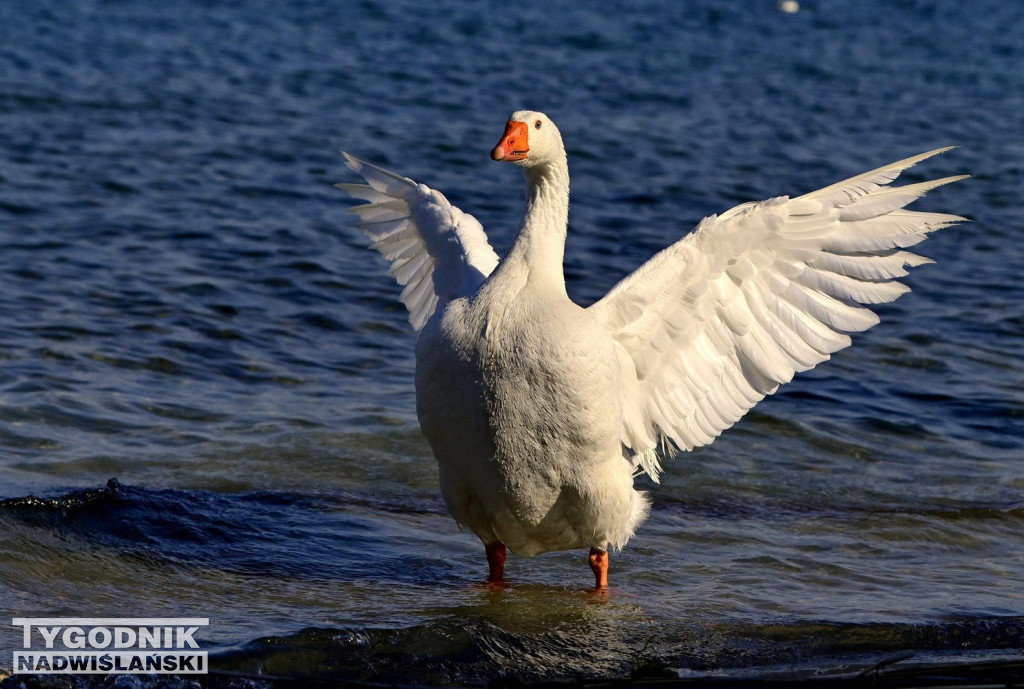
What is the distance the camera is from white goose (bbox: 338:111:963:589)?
6.08 metres

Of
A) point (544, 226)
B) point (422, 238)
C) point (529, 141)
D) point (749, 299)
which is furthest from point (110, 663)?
point (749, 299)

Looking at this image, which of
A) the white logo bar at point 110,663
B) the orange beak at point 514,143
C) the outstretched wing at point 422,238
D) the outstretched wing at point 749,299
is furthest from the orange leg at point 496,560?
the orange beak at point 514,143

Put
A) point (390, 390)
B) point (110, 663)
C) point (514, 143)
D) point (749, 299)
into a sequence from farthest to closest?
1. point (390, 390)
2. point (749, 299)
3. point (514, 143)
4. point (110, 663)

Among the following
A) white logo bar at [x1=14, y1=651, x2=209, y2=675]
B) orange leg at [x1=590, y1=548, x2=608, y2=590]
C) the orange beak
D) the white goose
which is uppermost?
the orange beak

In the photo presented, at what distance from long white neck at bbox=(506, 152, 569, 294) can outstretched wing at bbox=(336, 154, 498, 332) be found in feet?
1.57

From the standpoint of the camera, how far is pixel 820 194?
257 inches

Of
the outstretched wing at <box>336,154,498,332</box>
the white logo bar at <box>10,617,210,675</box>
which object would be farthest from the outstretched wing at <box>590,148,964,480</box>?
the white logo bar at <box>10,617,210,675</box>

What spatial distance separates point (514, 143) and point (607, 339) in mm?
1066

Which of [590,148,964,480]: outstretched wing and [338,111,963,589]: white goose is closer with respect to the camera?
[338,111,963,589]: white goose

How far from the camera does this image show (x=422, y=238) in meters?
7.69

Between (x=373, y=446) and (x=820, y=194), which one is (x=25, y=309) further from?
(x=820, y=194)

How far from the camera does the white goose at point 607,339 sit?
19.9 ft

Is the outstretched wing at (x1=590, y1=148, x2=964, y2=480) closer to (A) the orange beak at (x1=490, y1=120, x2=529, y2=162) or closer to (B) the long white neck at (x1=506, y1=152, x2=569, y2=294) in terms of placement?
(B) the long white neck at (x1=506, y1=152, x2=569, y2=294)

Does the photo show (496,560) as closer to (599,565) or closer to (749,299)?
(599,565)
